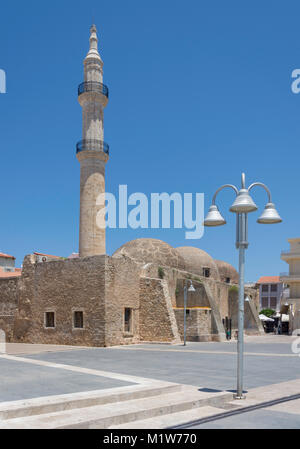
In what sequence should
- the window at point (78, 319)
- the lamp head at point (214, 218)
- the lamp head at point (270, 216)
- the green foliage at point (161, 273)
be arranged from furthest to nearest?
1. the green foliage at point (161, 273)
2. the window at point (78, 319)
3. the lamp head at point (214, 218)
4. the lamp head at point (270, 216)

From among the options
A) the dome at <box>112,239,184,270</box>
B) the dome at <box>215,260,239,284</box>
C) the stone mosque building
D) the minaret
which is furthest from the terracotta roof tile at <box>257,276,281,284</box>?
the minaret

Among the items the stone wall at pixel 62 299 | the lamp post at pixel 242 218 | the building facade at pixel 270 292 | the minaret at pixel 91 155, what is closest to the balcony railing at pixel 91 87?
the minaret at pixel 91 155

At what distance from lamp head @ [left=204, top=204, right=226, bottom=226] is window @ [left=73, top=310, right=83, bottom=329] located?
14156 mm

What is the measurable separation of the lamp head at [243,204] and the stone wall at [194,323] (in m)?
16.1

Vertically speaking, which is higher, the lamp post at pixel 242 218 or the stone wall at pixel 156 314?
the lamp post at pixel 242 218

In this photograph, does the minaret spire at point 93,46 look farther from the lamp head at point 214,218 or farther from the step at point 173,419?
the step at point 173,419

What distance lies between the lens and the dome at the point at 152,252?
96.7ft

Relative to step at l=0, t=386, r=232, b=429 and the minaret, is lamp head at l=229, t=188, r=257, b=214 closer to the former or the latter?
step at l=0, t=386, r=232, b=429

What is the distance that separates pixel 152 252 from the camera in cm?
2973

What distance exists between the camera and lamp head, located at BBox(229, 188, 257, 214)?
802cm

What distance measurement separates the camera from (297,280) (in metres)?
37.5

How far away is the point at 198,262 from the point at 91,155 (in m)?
14.2

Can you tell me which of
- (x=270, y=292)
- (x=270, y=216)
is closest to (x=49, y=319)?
(x=270, y=216)
